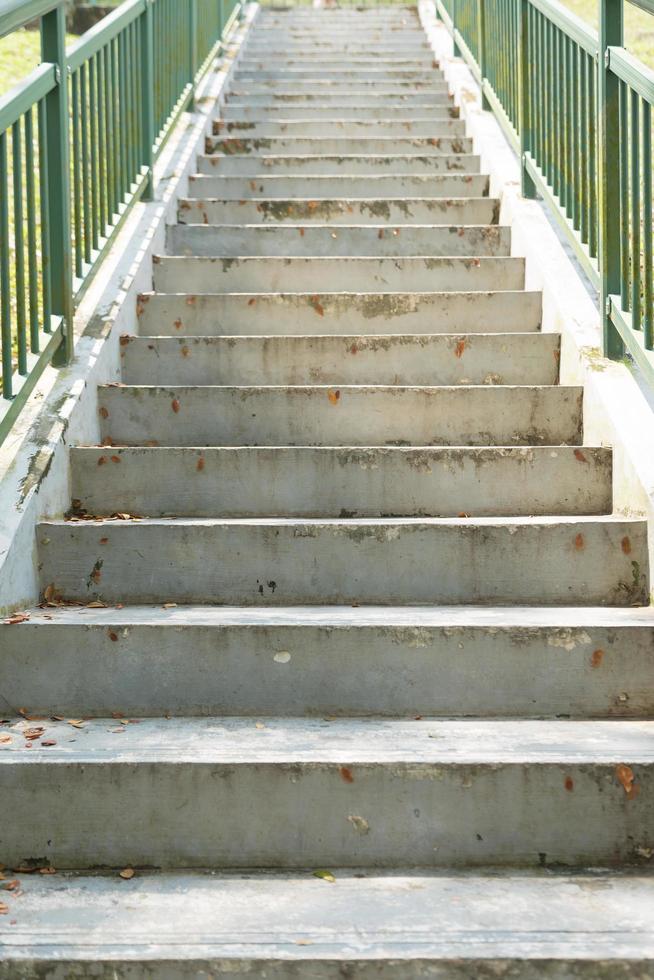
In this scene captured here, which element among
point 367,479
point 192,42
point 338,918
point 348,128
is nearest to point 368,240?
point 367,479

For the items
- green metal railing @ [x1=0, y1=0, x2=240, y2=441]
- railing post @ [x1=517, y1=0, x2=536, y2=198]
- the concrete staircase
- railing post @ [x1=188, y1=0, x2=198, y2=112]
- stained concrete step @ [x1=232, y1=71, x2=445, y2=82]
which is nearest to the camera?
the concrete staircase

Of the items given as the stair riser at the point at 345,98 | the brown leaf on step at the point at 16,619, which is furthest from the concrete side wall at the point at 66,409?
the stair riser at the point at 345,98

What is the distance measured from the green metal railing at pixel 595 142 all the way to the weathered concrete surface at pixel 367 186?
16.2 inches

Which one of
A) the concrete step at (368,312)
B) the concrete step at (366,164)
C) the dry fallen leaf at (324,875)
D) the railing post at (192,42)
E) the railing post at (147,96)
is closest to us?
the dry fallen leaf at (324,875)

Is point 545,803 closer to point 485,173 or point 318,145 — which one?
point 485,173

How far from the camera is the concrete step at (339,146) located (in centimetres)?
642

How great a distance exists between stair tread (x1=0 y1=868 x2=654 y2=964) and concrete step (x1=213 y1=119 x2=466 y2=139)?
5.24m

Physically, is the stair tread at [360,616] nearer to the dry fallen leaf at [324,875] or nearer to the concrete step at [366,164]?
the dry fallen leaf at [324,875]

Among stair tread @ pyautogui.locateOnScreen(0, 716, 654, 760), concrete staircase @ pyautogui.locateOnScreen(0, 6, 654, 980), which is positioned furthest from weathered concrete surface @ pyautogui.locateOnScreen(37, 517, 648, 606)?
stair tread @ pyautogui.locateOnScreen(0, 716, 654, 760)

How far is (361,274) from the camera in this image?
4645 mm

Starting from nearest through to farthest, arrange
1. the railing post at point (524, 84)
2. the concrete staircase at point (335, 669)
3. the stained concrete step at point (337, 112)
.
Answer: the concrete staircase at point (335, 669) < the railing post at point (524, 84) < the stained concrete step at point (337, 112)

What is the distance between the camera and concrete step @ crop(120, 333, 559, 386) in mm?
3988

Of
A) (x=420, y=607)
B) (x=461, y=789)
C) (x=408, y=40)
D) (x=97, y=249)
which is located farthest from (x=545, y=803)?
(x=408, y=40)

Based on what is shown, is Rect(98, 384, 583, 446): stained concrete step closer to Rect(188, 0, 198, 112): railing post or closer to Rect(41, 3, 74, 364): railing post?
Rect(41, 3, 74, 364): railing post
